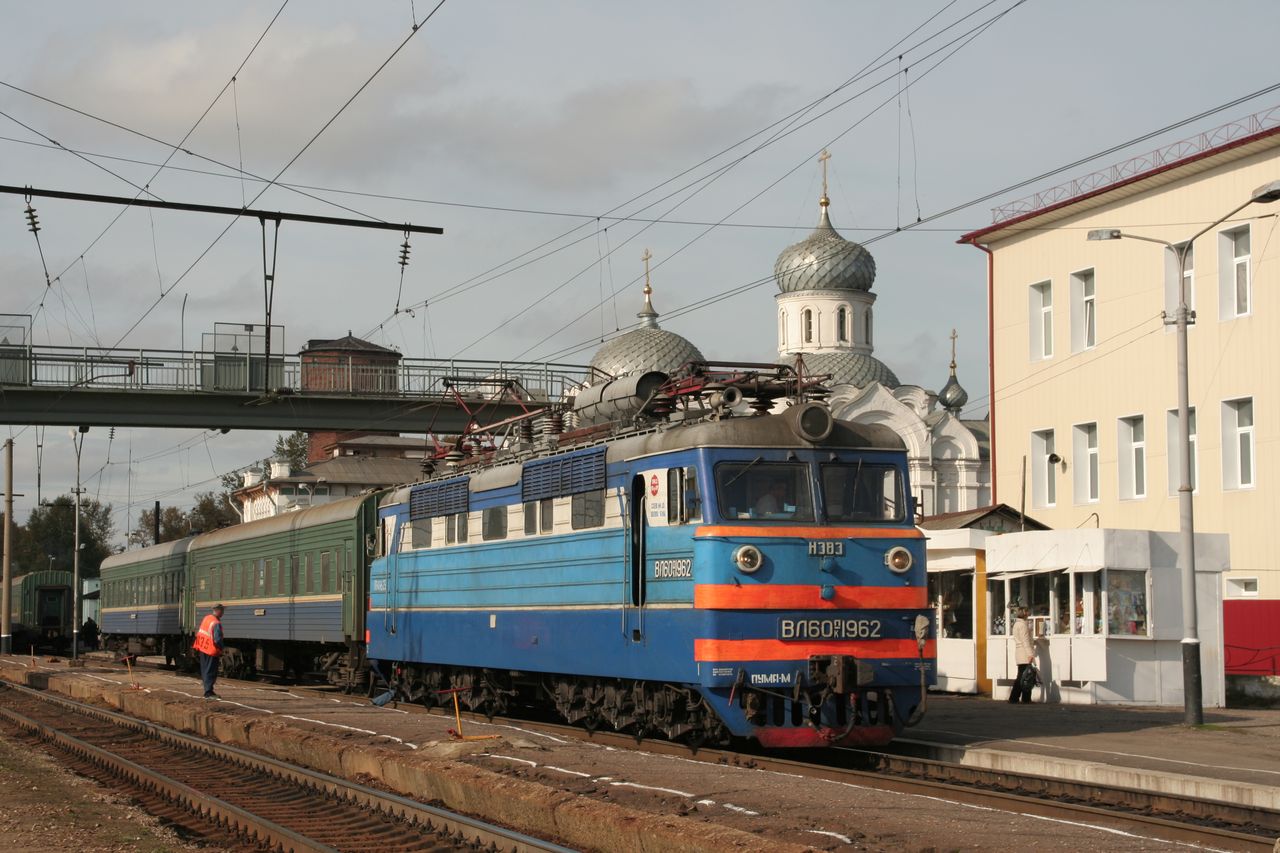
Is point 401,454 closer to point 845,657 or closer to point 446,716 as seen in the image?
point 446,716

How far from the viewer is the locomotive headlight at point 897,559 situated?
55.9 feet

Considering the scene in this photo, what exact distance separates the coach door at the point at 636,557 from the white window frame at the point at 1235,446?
23.1 meters

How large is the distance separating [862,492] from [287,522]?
19.5 m

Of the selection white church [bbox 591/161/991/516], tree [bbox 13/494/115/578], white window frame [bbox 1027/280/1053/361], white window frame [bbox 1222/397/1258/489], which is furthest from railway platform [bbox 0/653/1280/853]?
tree [bbox 13/494/115/578]

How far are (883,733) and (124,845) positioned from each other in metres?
7.81

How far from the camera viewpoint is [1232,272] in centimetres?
3684

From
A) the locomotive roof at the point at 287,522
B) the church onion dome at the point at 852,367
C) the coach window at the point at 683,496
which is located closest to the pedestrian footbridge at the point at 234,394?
the locomotive roof at the point at 287,522

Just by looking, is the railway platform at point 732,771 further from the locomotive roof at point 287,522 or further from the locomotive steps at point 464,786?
the locomotive roof at point 287,522

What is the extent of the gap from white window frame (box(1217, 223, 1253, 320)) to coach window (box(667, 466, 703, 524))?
23430mm

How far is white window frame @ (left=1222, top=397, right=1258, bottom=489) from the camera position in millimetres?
36750

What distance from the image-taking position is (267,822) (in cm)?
1246

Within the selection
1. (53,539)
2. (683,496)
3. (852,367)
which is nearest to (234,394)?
(683,496)

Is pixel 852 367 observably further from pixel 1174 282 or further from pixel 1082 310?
pixel 1174 282

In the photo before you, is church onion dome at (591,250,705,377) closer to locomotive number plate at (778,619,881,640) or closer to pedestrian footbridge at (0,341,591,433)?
pedestrian footbridge at (0,341,591,433)
